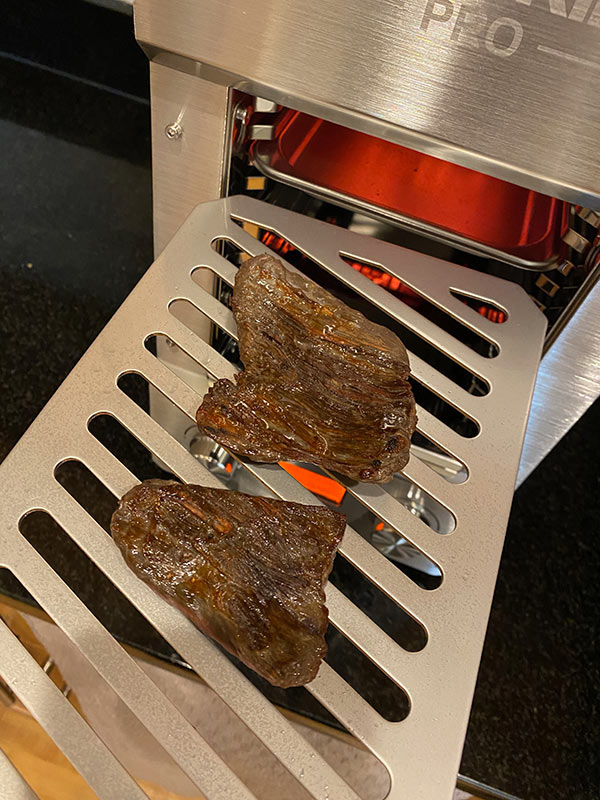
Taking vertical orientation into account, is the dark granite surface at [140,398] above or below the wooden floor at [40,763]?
above

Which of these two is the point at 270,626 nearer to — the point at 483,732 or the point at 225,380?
the point at 225,380

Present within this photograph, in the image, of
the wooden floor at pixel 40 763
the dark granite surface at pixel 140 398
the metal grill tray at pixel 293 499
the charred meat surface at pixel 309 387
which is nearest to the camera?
the metal grill tray at pixel 293 499

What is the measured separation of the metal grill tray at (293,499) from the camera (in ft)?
1.63

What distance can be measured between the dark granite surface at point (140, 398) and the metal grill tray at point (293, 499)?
446 mm

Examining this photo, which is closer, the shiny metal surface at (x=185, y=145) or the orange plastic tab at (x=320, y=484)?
the shiny metal surface at (x=185, y=145)

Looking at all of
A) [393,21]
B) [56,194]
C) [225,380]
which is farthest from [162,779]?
[56,194]

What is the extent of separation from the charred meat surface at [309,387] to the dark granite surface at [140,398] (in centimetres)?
48

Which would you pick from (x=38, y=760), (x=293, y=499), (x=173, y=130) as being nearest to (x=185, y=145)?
(x=173, y=130)

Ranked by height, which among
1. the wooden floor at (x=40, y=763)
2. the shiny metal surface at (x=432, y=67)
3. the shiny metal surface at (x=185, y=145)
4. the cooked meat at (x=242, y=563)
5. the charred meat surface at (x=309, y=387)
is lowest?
the wooden floor at (x=40, y=763)

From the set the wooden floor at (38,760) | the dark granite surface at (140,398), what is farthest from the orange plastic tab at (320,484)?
the wooden floor at (38,760)

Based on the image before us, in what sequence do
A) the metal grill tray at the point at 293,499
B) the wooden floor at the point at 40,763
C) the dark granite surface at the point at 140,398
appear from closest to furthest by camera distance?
the metal grill tray at the point at 293,499 → the wooden floor at the point at 40,763 → the dark granite surface at the point at 140,398

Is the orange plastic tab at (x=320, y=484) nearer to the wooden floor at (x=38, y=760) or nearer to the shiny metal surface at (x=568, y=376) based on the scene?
the shiny metal surface at (x=568, y=376)

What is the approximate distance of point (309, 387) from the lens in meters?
0.65

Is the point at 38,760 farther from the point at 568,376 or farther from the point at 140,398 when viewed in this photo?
the point at 568,376
